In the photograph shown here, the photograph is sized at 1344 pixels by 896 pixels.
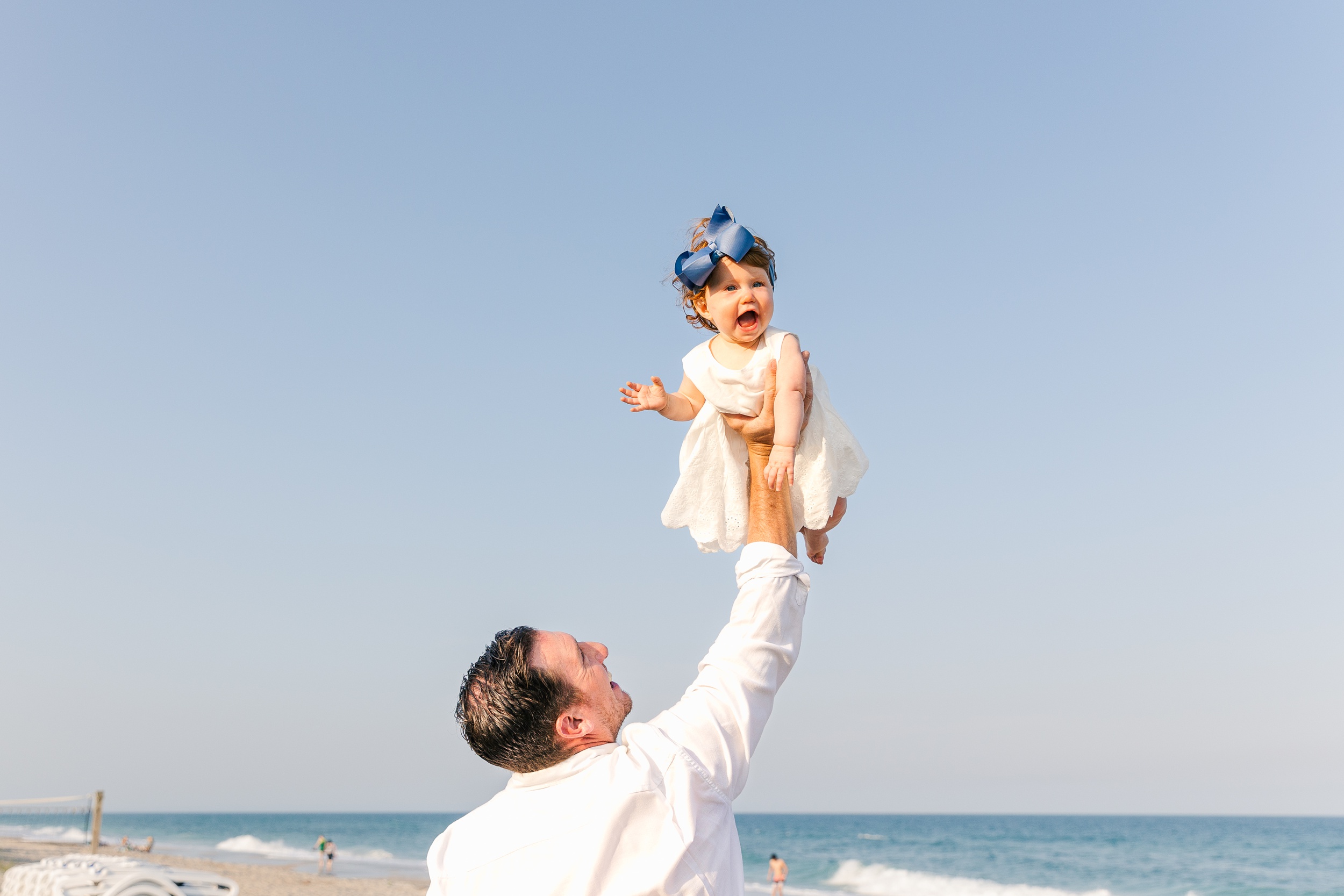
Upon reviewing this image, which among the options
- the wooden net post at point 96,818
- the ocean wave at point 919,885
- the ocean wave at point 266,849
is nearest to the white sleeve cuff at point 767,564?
the wooden net post at point 96,818

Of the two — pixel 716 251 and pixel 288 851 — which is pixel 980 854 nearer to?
pixel 288 851

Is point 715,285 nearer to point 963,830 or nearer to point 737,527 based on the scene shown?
point 737,527

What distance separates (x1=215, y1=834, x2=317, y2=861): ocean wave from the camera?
53.2 metres

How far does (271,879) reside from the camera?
30.6m

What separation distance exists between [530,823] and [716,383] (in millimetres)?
1350

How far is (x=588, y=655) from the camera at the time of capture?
2.23 m

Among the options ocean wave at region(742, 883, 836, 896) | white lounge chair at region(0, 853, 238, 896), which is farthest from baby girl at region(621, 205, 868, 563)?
ocean wave at region(742, 883, 836, 896)

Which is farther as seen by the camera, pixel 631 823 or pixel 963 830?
pixel 963 830

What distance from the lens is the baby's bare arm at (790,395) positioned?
258 centimetres

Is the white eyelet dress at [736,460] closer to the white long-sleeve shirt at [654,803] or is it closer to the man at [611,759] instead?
the man at [611,759]

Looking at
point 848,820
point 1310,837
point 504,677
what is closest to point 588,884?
point 504,677

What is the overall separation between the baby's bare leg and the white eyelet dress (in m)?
0.05

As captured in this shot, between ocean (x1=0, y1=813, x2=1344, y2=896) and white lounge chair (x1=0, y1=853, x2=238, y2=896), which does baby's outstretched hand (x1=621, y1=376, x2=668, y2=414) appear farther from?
ocean (x1=0, y1=813, x2=1344, y2=896)

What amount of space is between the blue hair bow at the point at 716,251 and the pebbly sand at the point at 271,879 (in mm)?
24407
